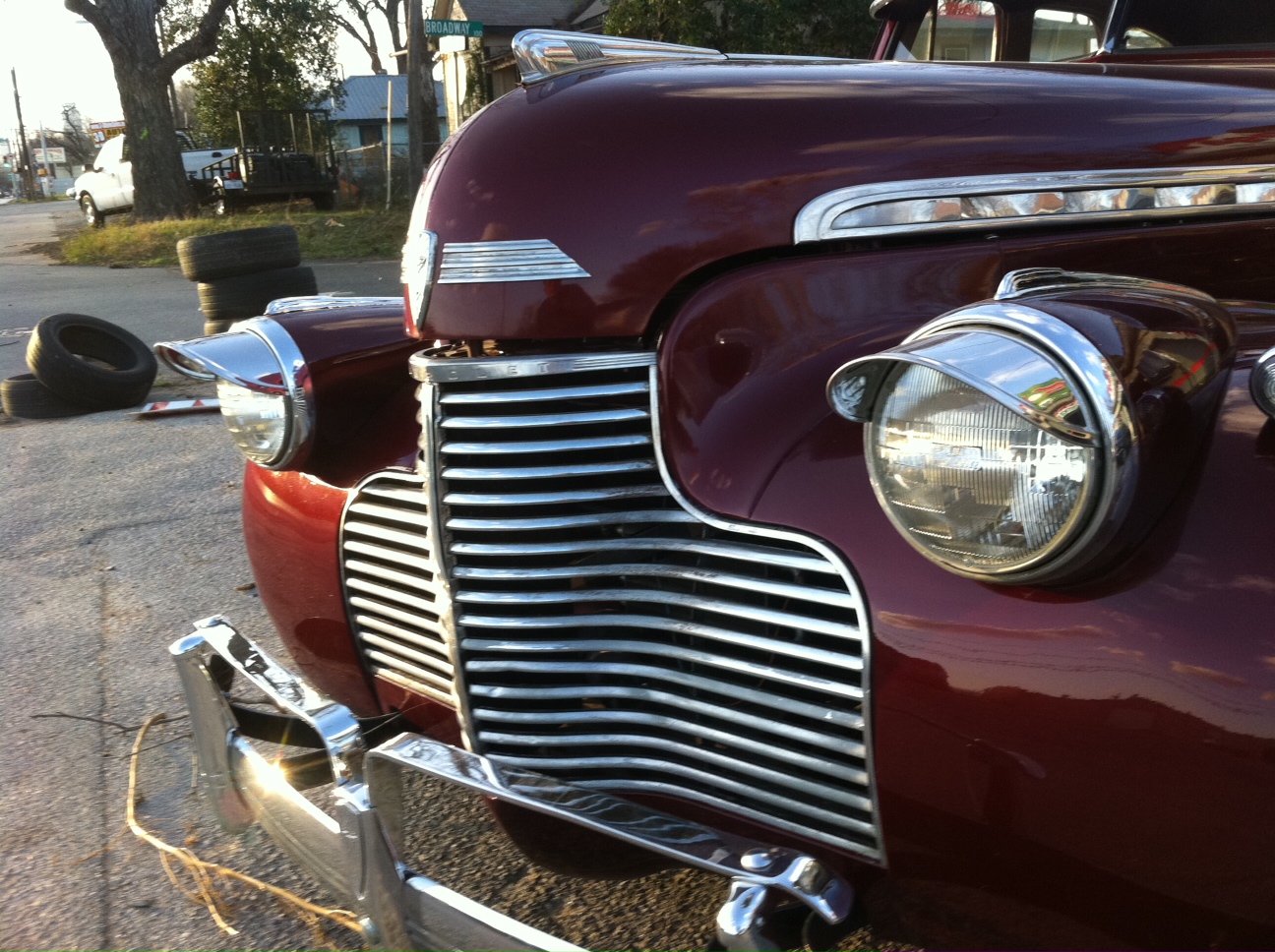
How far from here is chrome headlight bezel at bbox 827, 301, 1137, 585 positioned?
3.48 ft

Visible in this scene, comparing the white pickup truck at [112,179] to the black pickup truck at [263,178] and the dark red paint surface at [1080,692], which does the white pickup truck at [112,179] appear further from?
the dark red paint surface at [1080,692]

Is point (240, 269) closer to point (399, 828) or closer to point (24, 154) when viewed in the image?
point (399, 828)

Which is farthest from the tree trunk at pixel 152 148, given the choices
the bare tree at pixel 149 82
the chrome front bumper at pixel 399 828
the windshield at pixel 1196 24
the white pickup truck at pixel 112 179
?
the chrome front bumper at pixel 399 828

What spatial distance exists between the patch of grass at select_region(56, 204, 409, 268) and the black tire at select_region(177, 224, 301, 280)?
268 inches

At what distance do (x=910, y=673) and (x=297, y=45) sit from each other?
28.3m

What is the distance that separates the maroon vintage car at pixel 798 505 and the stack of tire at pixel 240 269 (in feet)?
16.2

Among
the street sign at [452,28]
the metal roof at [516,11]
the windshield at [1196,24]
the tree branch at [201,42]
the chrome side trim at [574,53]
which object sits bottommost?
the chrome side trim at [574,53]

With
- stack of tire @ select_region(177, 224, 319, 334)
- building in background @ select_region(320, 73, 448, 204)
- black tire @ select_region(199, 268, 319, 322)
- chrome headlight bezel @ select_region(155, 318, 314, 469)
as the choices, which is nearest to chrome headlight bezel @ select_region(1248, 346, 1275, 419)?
chrome headlight bezel @ select_region(155, 318, 314, 469)

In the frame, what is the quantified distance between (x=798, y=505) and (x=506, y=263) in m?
0.54

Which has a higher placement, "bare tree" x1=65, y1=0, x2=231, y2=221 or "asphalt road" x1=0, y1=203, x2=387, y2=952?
"bare tree" x1=65, y1=0, x2=231, y2=221

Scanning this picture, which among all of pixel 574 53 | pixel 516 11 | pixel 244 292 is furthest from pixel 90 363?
pixel 516 11

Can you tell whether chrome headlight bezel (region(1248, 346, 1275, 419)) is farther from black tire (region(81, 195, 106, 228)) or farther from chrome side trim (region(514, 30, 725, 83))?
black tire (region(81, 195, 106, 228))

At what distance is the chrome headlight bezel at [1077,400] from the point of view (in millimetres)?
1060

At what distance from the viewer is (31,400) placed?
19.9 ft
